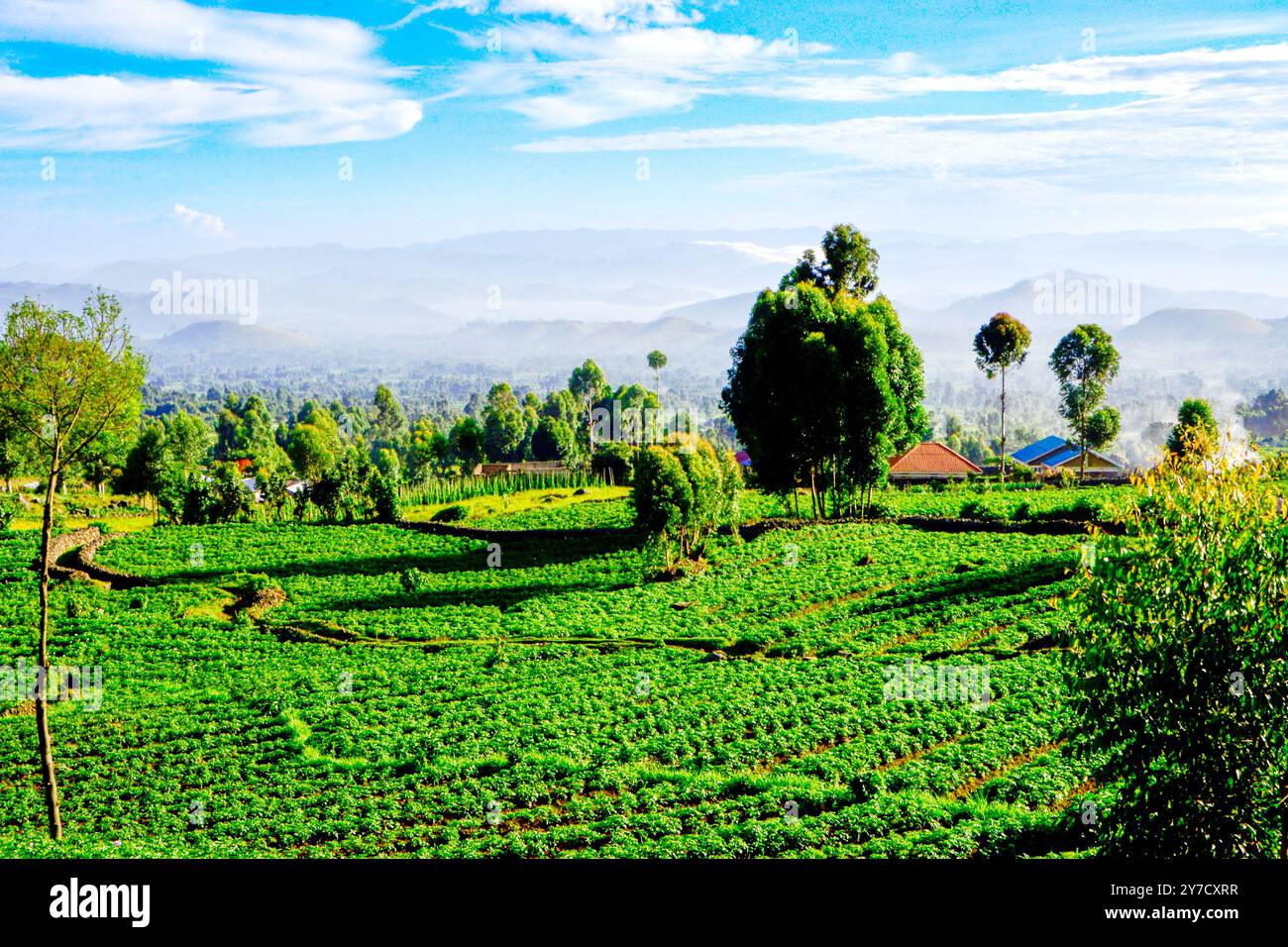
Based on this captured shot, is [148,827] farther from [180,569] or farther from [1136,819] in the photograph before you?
[180,569]

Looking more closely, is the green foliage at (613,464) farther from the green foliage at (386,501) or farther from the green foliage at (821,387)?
the green foliage at (821,387)

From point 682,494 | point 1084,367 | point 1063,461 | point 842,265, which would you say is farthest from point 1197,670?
point 1063,461

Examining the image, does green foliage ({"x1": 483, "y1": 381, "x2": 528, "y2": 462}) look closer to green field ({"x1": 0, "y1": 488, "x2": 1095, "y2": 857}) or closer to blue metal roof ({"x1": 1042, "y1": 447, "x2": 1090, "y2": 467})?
blue metal roof ({"x1": 1042, "y1": 447, "x2": 1090, "y2": 467})

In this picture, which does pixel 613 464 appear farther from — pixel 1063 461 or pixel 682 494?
pixel 1063 461

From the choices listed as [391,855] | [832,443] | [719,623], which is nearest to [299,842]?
[391,855]

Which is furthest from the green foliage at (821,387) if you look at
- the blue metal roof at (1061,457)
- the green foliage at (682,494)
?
the blue metal roof at (1061,457)

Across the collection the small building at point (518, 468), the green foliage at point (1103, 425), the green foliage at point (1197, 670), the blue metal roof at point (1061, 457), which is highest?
the green foliage at point (1103, 425)
